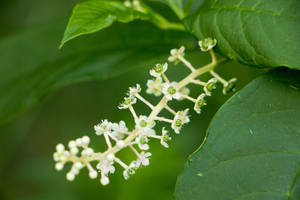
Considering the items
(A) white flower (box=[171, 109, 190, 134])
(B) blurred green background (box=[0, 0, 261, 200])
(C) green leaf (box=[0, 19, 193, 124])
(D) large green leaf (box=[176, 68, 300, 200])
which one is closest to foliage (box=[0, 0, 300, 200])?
(D) large green leaf (box=[176, 68, 300, 200])

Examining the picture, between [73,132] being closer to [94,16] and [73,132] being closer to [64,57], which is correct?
[64,57]

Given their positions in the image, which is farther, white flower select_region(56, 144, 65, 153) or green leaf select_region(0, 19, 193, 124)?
green leaf select_region(0, 19, 193, 124)

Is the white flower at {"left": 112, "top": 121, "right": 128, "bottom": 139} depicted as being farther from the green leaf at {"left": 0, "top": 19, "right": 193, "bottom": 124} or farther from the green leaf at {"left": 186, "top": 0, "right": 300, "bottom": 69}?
the green leaf at {"left": 0, "top": 19, "right": 193, "bottom": 124}

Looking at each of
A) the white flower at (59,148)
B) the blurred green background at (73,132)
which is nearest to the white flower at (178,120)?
the white flower at (59,148)

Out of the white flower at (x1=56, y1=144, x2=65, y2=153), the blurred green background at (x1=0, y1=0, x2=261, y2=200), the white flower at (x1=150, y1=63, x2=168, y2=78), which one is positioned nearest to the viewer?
the white flower at (x1=56, y1=144, x2=65, y2=153)

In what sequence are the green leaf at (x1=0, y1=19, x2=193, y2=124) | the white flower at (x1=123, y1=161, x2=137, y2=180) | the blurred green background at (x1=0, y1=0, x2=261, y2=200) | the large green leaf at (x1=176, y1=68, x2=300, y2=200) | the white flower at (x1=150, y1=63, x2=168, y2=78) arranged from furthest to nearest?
the blurred green background at (x1=0, y1=0, x2=261, y2=200) → the green leaf at (x1=0, y1=19, x2=193, y2=124) → the white flower at (x1=150, y1=63, x2=168, y2=78) → the white flower at (x1=123, y1=161, x2=137, y2=180) → the large green leaf at (x1=176, y1=68, x2=300, y2=200)

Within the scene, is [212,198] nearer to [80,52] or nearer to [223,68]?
[80,52]
